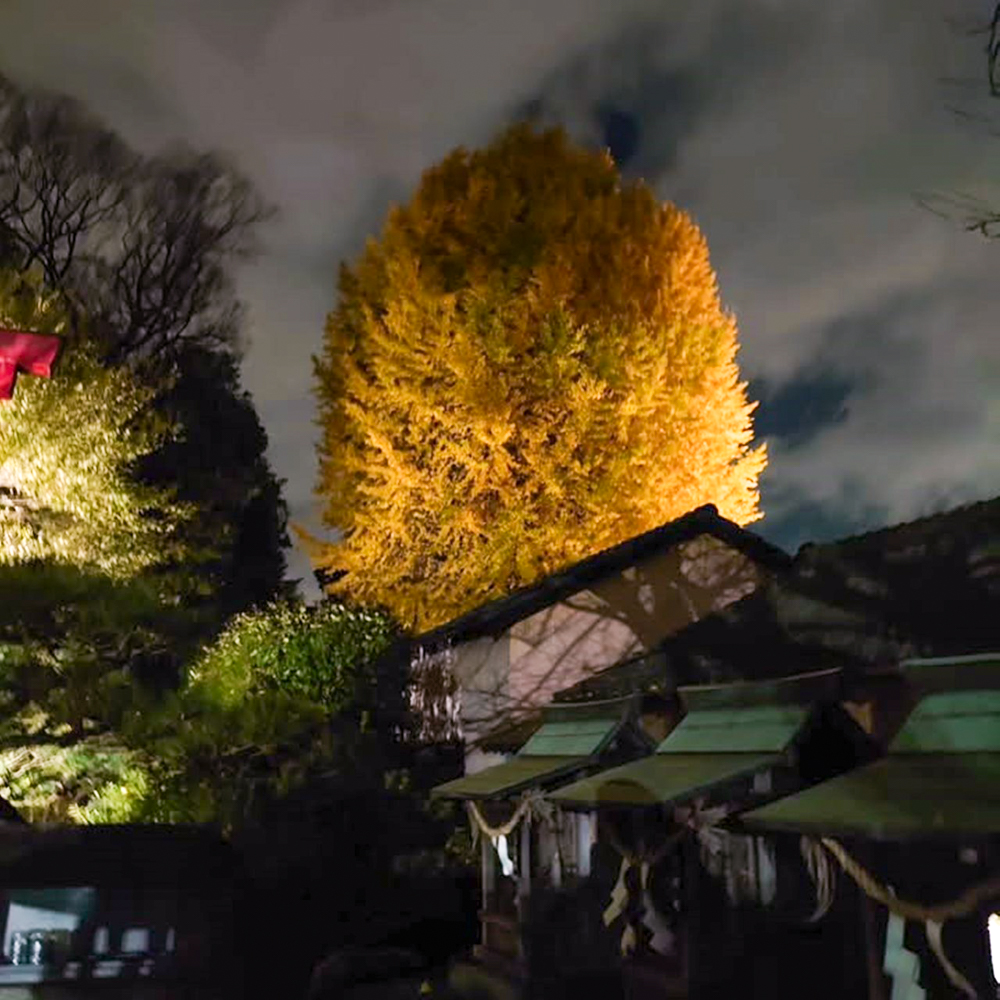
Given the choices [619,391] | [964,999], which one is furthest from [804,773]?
[619,391]

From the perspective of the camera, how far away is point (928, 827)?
5543mm

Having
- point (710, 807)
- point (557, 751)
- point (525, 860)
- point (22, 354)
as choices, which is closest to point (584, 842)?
point (525, 860)

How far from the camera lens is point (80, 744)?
50.8 ft

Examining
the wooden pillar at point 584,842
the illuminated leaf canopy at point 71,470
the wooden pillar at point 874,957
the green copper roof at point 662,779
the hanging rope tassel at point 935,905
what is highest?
the illuminated leaf canopy at point 71,470

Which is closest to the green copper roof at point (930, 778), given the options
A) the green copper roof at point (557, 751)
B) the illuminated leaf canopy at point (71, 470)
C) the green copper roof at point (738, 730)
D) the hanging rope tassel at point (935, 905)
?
the hanging rope tassel at point (935, 905)

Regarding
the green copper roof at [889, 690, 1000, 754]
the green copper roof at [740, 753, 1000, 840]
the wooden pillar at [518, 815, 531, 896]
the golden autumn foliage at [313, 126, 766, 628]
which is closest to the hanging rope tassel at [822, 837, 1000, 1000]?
the green copper roof at [740, 753, 1000, 840]

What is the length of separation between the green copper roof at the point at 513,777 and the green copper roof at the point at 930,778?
15.5ft

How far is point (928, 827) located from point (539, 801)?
6.84 meters

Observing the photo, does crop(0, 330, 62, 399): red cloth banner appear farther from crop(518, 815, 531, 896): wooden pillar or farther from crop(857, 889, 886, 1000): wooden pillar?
crop(857, 889, 886, 1000): wooden pillar

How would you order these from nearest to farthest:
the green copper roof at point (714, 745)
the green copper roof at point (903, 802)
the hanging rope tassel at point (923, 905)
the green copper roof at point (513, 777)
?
1. the green copper roof at point (903, 802)
2. the hanging rope tassel at point (923, 905)
3. the green copper roof at point (714, 745)
4. the green copper roof at point (513, 777)

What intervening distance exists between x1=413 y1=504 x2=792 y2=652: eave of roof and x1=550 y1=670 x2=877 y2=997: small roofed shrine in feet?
25.1

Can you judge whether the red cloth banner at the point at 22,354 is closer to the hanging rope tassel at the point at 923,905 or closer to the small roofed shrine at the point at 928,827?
the small roofed shrine at the point at 928,827

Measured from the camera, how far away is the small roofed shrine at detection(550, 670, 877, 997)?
27.1 ft

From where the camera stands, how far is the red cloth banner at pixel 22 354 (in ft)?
43.2
